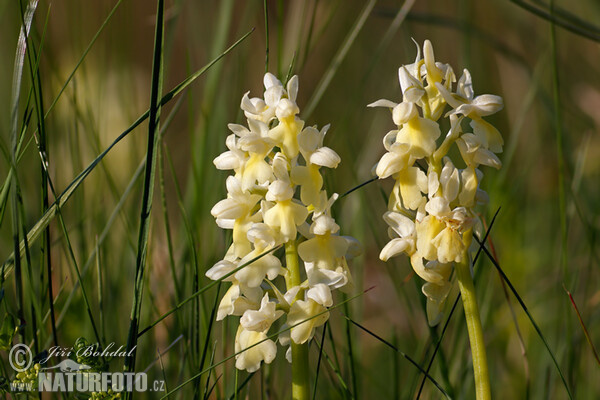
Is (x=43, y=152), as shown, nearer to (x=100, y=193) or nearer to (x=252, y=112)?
(x=252, y=112)

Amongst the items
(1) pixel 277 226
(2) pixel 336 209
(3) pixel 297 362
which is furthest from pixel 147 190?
(2) pixel 336 209

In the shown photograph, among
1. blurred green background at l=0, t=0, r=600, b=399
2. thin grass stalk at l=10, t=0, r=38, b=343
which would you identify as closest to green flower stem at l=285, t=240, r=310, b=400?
blurred green background at l=0, t=0, r=600, b=399

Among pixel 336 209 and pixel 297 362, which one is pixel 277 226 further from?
pixel 336 209

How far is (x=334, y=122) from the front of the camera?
266cm

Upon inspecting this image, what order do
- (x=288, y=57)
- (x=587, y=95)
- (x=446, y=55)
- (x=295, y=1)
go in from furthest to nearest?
1. (x=446, y=55)
2. (x=587, y=95)
3. (x=295, y=1)
4. (x=288, y=57)

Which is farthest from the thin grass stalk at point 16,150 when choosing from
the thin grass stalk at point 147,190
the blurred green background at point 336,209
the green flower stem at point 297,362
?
the green flower stem at point 297,362

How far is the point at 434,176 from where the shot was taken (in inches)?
32.0

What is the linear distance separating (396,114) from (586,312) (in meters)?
0.89

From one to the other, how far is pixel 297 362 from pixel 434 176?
255 mm

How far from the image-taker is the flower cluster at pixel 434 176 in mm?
801

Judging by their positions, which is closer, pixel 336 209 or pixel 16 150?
pixel 16 150

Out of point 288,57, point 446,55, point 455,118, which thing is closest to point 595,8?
point 288,57

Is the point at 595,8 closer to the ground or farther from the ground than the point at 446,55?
closer to the ground

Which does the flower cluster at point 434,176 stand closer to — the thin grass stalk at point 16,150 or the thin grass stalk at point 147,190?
the thin grass stalk at point 147,190
